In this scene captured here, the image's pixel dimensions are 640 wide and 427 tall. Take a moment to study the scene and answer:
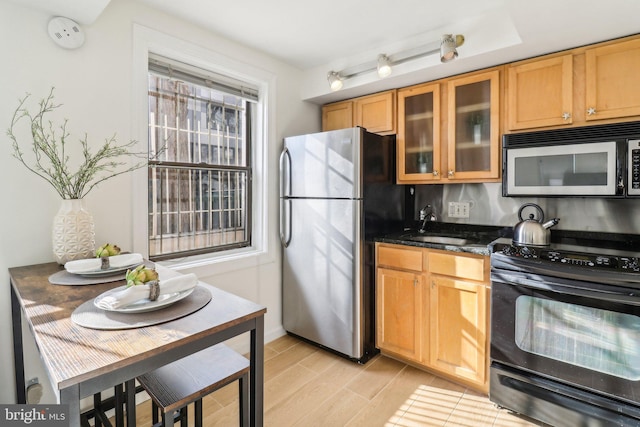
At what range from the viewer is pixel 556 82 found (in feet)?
6.58

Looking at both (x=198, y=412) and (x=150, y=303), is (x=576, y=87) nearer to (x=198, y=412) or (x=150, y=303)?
(x=150, y=303)

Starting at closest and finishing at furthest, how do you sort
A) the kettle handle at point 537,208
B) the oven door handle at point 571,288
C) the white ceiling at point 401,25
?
the oven door handle at point 571,288 < the white ceiling at point 401,25 < the kettle handle at point 537,208

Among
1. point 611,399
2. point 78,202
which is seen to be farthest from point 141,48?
point 611,399

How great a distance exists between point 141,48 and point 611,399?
3.27 m

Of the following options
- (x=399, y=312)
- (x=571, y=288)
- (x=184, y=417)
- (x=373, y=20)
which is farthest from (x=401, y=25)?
(x=184, y=417)

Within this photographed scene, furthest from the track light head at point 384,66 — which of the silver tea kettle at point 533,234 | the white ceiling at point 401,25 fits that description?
the silver tea kettle at point 533,234

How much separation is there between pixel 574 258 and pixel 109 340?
6.90 ft

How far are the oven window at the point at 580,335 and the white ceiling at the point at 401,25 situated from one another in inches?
58.9

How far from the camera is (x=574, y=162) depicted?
6.32 ft

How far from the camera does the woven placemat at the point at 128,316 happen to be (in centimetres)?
95

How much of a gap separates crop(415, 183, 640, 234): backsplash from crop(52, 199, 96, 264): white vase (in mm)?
2462

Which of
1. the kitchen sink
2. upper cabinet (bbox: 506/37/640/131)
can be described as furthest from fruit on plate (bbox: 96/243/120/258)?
upper cabinet (bbox: 506/37/640/131)

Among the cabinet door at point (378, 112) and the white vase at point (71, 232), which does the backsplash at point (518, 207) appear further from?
the white vase at point (71, 232)

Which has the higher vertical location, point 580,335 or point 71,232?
point 71,232
